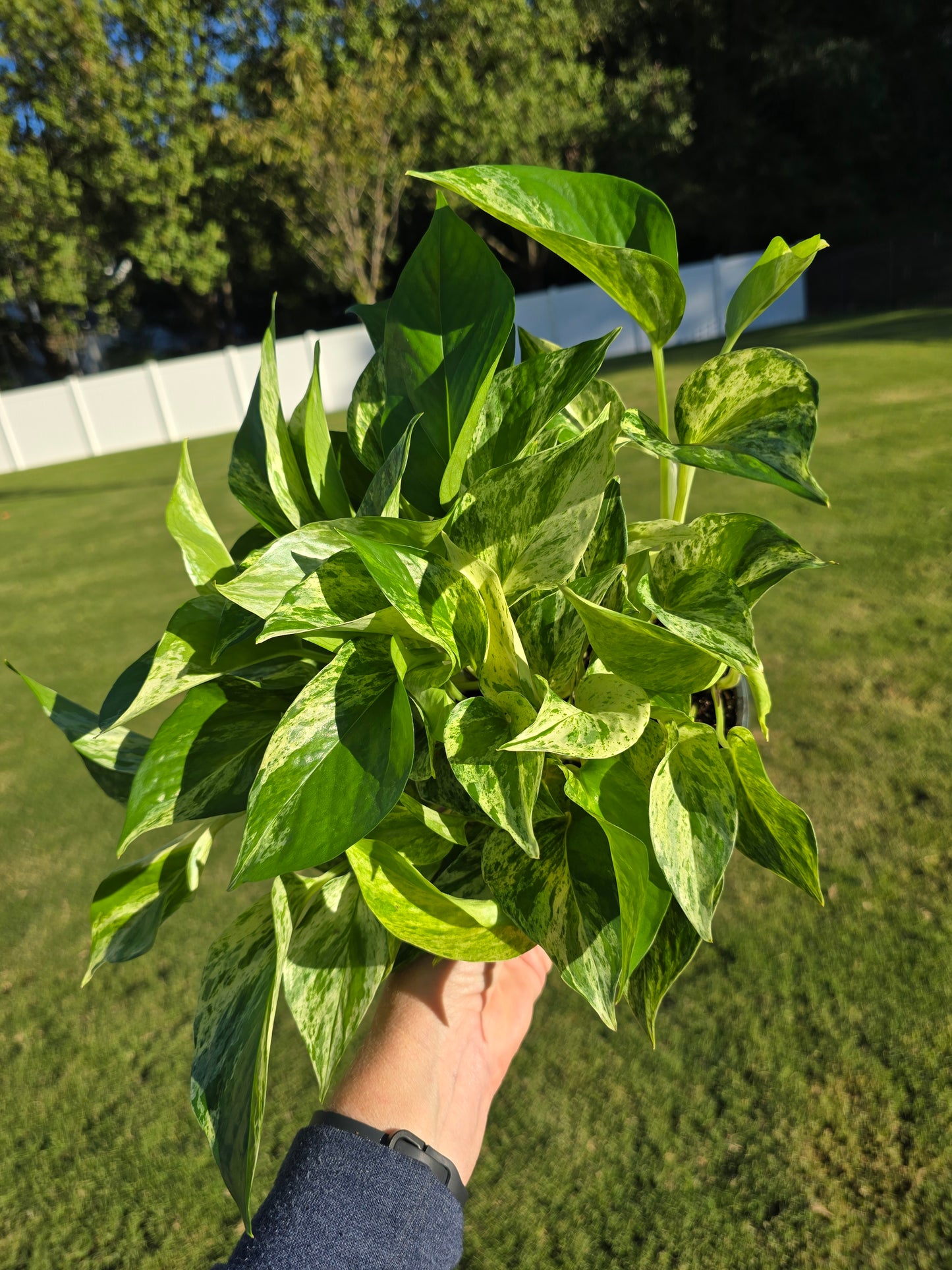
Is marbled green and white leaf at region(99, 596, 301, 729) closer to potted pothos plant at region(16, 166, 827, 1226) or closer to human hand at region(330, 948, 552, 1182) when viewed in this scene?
potted pothos plant at region(16, 166, 827, 1226)

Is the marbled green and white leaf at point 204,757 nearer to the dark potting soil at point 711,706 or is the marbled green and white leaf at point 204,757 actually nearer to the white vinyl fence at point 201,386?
the dark potting soil at point 711,706

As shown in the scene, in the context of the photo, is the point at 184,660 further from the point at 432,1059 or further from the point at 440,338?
the point at 432,1059

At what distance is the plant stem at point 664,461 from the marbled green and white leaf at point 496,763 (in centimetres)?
17

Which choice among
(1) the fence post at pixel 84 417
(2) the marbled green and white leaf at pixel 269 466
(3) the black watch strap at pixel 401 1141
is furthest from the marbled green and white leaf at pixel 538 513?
(1) the fence post at pixel 84 417

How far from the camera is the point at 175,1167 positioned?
1512mm

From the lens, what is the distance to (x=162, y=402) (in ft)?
45.4

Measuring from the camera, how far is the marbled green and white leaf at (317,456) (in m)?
0.49

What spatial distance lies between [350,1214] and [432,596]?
0.54m

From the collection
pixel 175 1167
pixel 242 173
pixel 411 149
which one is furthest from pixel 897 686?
pixel 242 173

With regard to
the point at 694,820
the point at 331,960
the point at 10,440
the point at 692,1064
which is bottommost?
the point at 10,440

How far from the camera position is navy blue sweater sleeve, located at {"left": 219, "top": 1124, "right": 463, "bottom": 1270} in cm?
64

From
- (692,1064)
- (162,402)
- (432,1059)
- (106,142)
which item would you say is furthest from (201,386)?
(432,1059)

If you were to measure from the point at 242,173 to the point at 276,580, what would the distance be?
55.5 ft

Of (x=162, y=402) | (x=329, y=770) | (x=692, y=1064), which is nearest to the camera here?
(x=329, y=770)
